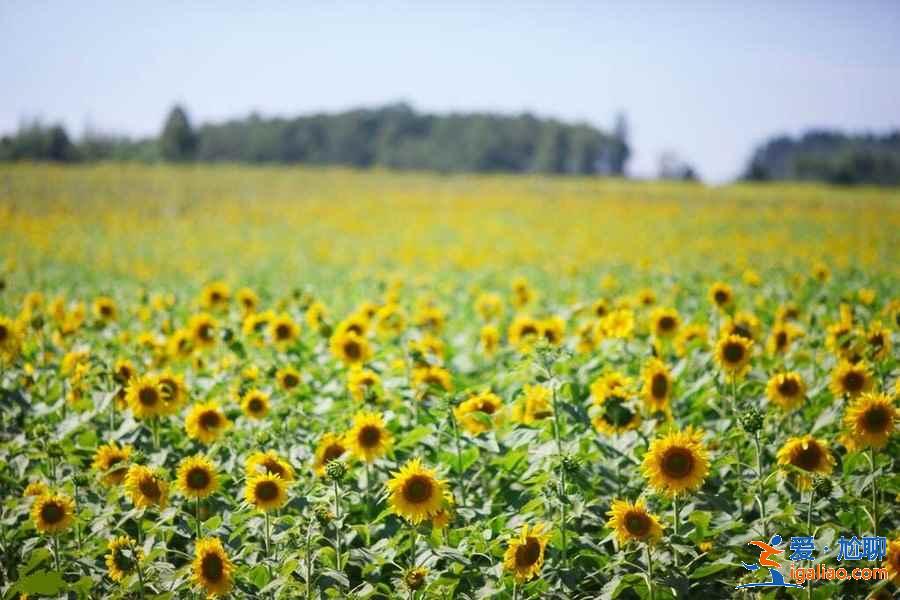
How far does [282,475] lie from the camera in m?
2.67

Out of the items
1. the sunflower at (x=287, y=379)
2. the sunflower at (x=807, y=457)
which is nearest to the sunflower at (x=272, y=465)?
the sunflower at (x=287, y=379)

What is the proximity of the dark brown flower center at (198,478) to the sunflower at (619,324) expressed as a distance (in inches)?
84.5

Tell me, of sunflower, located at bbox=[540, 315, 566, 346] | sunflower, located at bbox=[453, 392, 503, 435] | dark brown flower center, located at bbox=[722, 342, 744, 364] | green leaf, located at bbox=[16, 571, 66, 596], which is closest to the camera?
green leaf, located at bbox=[16, 571, 66, 596]

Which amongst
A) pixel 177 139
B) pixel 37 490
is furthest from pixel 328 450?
pixel 177 139

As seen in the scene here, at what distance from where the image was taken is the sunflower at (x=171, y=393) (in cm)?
328

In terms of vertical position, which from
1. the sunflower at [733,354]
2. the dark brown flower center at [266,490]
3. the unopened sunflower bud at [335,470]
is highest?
the sunflower at [733,354]

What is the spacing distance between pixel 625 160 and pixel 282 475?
88.3m

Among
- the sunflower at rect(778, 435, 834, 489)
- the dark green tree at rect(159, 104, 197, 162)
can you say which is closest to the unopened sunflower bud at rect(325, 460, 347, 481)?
the sunflower at rect(778, 435, 834, 489)

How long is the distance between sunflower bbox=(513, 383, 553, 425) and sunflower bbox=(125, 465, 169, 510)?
1.45 m

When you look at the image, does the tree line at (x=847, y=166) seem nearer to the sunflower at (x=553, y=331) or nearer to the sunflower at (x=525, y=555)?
the sunflower at (x=553, y=331)

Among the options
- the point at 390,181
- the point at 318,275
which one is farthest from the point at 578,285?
the point at 390,181

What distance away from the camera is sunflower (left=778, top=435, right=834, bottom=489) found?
2.61 meters

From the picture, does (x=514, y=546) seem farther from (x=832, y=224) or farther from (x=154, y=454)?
(x=832, y=224)

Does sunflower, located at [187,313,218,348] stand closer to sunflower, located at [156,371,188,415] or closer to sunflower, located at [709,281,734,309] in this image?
sunflower, located at [156,371,188,415]
